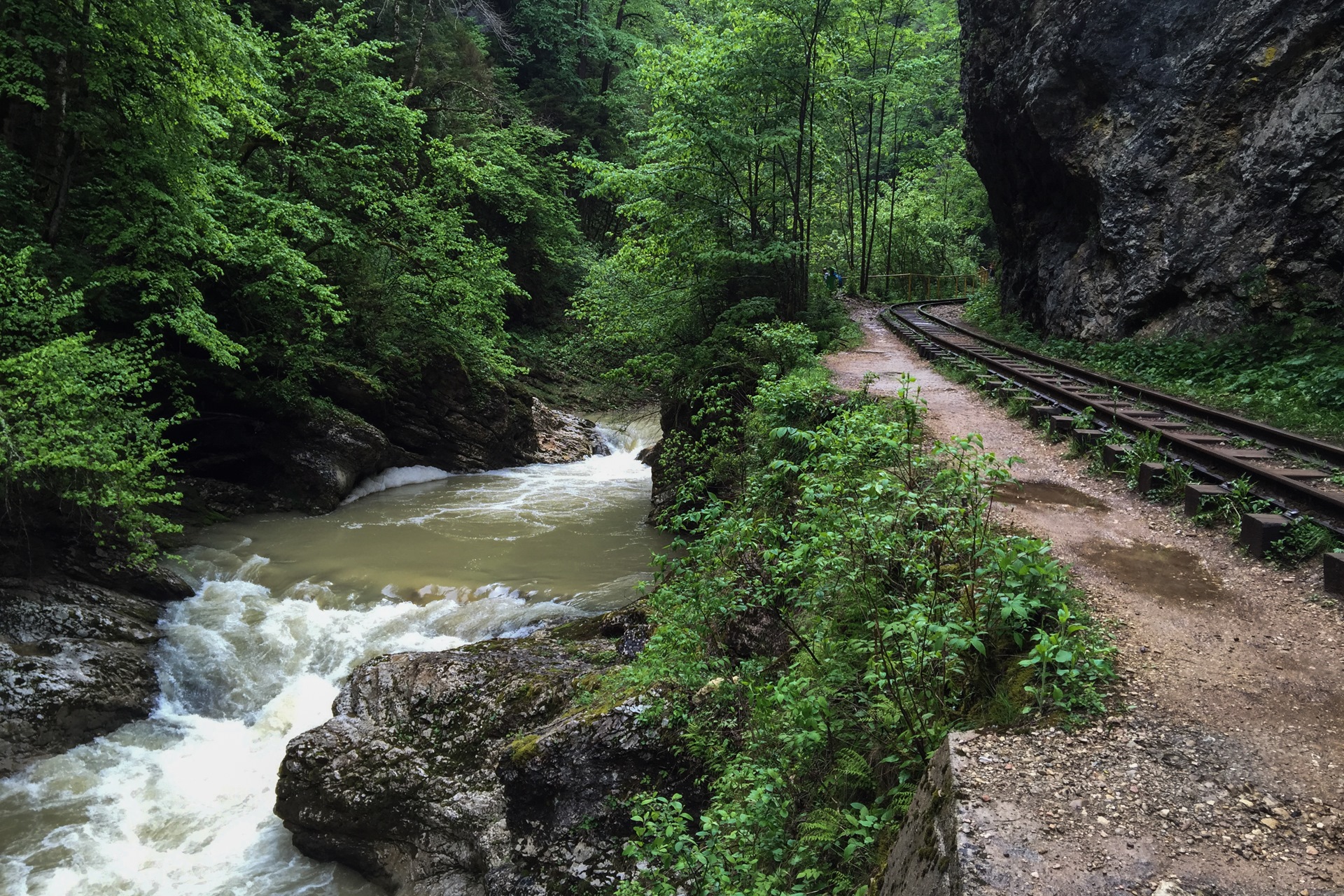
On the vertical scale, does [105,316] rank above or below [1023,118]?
below

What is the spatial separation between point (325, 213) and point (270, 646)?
30.7 ft

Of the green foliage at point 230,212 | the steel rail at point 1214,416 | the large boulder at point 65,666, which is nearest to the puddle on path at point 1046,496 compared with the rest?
the steel rail at point 1214,416

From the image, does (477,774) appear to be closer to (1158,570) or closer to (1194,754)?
(1194,754)

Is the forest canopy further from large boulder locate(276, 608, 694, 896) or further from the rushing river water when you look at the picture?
large boulder locate(276, 608, 694, 896)

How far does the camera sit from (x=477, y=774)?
610 cm

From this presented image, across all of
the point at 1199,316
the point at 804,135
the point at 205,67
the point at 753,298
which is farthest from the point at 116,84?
the point at 1199,316

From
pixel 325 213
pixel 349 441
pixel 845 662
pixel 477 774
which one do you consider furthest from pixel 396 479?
pixel 845 662

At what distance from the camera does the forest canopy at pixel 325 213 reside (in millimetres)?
9055

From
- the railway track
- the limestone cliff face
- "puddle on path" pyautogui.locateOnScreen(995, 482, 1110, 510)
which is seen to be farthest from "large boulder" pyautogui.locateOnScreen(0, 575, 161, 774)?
the limestone cliff face

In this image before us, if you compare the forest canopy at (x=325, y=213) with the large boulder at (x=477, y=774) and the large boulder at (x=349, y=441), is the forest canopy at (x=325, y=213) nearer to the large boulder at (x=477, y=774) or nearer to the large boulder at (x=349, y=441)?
the large boulder at (x=349, y=441)

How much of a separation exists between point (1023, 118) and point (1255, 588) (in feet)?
52.6

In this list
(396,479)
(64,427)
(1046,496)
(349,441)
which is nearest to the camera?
(1046,496)

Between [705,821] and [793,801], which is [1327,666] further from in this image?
[705,821]

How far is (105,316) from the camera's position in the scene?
11.0m
